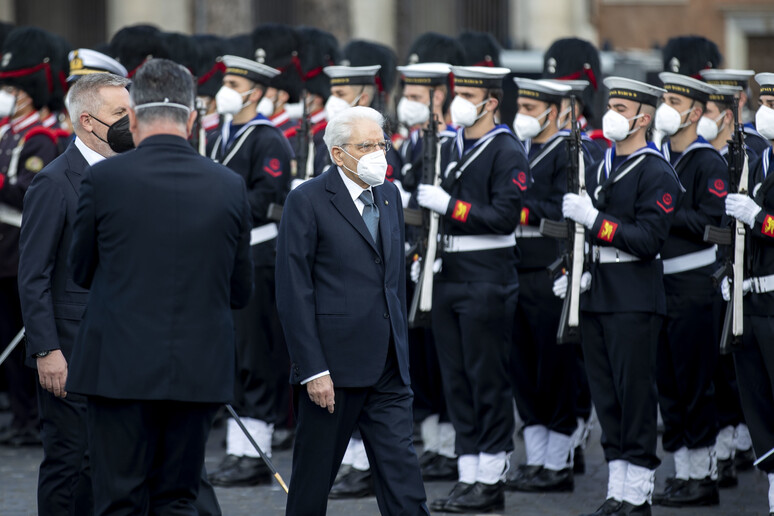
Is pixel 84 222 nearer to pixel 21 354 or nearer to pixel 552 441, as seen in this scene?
pixel 552 441

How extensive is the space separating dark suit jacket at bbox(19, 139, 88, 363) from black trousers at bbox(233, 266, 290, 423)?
8.30ft

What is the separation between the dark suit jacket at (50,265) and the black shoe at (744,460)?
433 cm

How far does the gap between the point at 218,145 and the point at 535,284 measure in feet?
6.74

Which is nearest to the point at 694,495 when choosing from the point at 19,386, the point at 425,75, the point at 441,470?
the point at 441,470

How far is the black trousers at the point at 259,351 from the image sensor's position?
26.5 feet

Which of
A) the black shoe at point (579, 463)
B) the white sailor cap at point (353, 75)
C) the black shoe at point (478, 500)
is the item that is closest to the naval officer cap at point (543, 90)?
the white sailor cap at point (353, 75)

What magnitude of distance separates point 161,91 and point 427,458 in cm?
392

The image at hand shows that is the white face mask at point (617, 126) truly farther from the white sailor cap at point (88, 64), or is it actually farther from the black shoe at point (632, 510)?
the white sailor cap at point (88, 64)

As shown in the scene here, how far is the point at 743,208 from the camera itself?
663 centimetres

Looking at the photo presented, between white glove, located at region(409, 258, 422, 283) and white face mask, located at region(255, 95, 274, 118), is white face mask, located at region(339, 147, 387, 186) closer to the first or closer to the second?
white glove, located at region(409, 258, 422, 283)

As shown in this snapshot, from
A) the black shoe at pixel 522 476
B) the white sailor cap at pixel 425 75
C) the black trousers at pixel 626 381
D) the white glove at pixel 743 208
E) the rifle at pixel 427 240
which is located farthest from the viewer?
the white sailor cap at pixel 425 75

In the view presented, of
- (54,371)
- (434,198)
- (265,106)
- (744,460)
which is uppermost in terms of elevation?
(265,106)

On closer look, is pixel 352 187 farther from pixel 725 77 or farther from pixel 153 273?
pixel 725 77

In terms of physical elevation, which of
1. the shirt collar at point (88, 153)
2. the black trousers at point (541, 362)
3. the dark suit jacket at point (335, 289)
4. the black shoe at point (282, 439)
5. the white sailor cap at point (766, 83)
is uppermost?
the white sailor cap at point (766, 83)
